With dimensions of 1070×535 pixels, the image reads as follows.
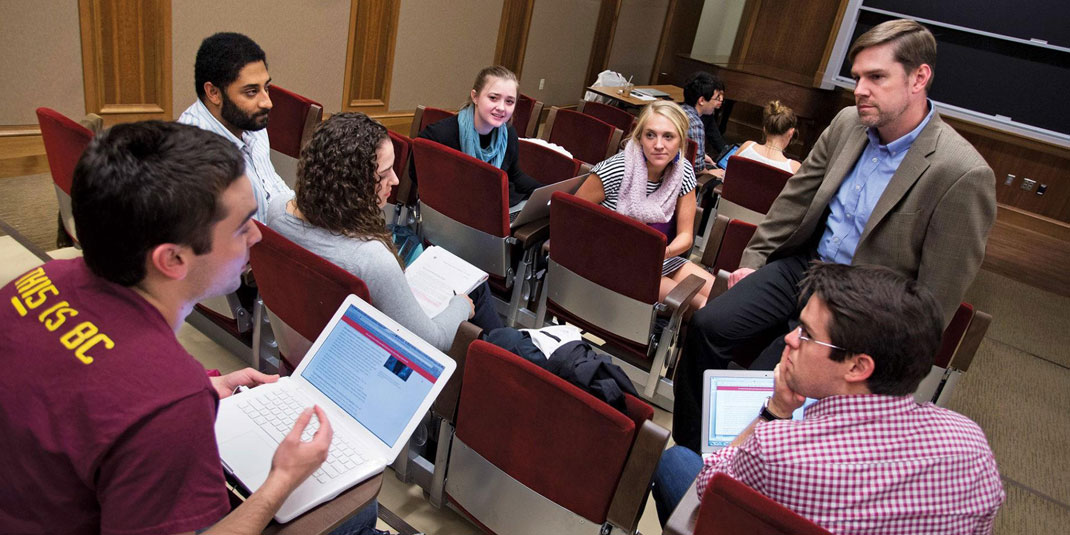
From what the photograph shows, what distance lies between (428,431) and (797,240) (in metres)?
1.50

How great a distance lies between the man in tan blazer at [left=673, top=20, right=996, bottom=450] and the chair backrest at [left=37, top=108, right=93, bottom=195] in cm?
215

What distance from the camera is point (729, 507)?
43.5 inches

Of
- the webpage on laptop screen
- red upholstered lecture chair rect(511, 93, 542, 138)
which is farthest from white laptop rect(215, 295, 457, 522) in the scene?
red upholstered lecture chair rect(511, 93, 542, 138)

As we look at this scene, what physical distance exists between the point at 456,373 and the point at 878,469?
92cm

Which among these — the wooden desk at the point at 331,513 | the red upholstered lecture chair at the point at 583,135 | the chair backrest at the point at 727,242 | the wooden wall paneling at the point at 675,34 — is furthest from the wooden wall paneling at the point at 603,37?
the wooden desk at the point at 331,513

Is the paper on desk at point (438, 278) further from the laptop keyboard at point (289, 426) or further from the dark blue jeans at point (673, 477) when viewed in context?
the dark blue jeans at point (673, 477)

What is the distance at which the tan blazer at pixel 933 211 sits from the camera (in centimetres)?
203

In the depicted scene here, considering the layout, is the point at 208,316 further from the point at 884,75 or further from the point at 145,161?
the point at 884,75

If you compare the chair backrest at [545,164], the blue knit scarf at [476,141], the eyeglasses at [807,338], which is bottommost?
the chair backrest at [545,164]

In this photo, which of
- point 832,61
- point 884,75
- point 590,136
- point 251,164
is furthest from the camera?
point 832,61

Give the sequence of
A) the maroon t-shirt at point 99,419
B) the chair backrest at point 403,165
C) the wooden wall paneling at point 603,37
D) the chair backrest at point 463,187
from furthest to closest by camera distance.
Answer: the wooden wall paneling at point 603,37, the chair backrest at point 403,165, the chair backrest at point 463,187, the maroon t-shirt at point 99,419

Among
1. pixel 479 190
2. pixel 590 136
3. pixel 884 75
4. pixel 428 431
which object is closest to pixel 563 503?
pixel 428 431

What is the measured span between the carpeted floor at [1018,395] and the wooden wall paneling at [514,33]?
4522 millimetres

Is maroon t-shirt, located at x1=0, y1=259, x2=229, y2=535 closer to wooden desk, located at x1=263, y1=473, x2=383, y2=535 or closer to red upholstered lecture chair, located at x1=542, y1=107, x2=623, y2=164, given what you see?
wooden desk, located at x1=263, y1=473, x2=383, y2=535
